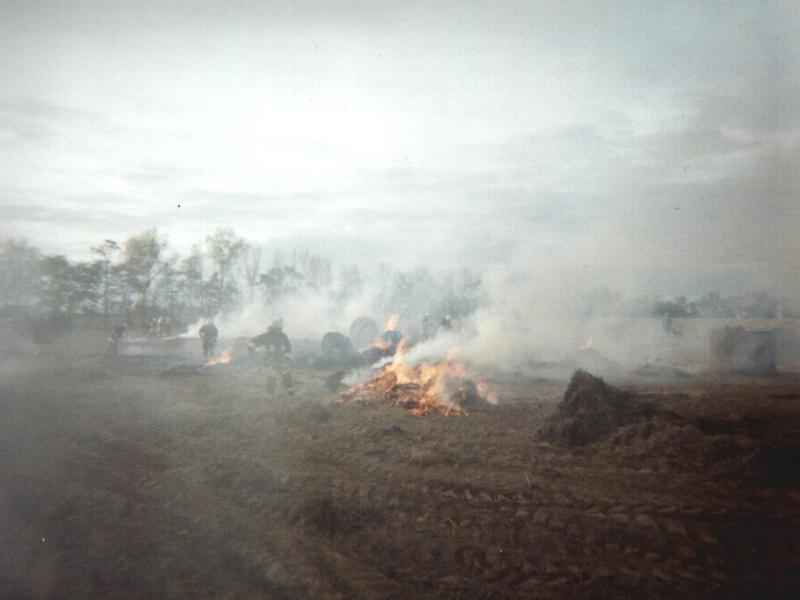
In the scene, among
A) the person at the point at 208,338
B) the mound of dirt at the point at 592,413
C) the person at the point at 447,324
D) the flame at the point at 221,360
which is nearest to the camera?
the mound of dirt at the point at 592,413

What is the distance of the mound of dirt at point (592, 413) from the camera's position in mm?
13484

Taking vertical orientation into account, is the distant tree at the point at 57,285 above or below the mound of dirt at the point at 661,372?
above

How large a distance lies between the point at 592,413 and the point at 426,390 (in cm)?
753

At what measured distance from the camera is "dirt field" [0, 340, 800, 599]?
7.27m

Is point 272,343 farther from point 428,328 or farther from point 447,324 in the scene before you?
point 447,324

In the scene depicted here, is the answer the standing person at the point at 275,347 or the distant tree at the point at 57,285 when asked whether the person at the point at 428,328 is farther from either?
the distant tree at the point at 57,285

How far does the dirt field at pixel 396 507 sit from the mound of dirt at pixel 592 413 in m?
0.57

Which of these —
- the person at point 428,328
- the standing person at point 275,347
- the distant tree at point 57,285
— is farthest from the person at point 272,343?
the distant tree at point 57,285

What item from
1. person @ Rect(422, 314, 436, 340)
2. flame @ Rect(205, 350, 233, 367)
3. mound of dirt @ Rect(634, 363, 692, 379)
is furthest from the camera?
person @ Rect(422, 314, 436, 340)

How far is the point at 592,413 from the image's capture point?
13.9m

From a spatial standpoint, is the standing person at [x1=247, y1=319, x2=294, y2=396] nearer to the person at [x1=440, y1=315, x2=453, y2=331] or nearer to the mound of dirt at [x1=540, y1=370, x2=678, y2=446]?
the person at [x1=440, y1=315, x2=453, y2=331]

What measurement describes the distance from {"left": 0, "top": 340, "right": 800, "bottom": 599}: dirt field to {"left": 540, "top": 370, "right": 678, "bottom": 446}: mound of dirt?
570mm

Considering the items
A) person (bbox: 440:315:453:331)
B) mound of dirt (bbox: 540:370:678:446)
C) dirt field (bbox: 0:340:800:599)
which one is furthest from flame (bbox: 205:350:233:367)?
mound of dirt (bbox: 540:370:678:446)

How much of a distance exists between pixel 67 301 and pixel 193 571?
140 ft
